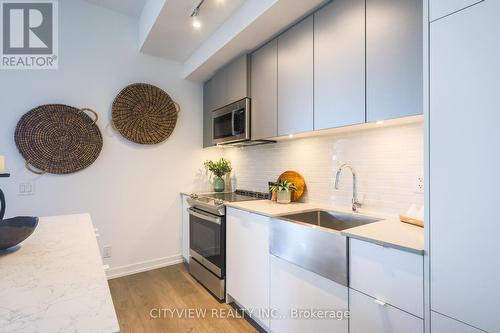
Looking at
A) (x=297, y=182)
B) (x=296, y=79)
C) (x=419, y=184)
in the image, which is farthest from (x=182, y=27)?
(x=419, y=184)

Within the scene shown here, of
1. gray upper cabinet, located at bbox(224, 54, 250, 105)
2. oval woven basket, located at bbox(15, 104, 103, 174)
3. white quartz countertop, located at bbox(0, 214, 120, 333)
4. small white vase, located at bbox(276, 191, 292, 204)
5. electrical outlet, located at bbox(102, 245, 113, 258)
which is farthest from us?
electrical outlet, located at bbox(102, 245, 113, 258)

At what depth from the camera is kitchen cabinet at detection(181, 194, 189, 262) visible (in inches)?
115

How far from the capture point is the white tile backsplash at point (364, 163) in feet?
5.07

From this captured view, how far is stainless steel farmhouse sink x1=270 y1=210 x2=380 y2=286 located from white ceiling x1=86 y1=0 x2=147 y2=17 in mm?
2539

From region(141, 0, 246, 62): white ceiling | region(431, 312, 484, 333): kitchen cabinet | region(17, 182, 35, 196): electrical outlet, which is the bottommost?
region(431, 312, 484, 333): kitchen cabinet

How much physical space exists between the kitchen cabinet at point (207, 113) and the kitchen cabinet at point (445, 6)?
90.6 inches

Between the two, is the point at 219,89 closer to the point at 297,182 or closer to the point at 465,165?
the point at 297,182

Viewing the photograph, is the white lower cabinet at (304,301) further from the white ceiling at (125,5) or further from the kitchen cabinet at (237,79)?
the white ceiling at (125,5)

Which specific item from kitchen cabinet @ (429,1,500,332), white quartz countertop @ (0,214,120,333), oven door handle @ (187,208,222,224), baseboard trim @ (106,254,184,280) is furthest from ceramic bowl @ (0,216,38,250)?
baseboard trim @ (106,254,184,280)

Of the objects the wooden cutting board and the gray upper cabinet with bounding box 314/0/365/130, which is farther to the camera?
the wooden cutting board

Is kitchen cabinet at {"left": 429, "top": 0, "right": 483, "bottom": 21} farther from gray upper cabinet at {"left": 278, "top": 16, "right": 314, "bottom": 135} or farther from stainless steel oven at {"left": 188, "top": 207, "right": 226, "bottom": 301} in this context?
stainless steel oven at {"left": 188, "top": 207, "right": 226, "bottom": 301}

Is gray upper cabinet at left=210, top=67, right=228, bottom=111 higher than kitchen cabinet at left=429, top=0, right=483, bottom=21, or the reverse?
gray upper cabinet at left=210, top=67, right=228, bottom=111

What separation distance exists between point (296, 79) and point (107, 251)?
2.52 meters

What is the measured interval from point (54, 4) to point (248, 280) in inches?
121
